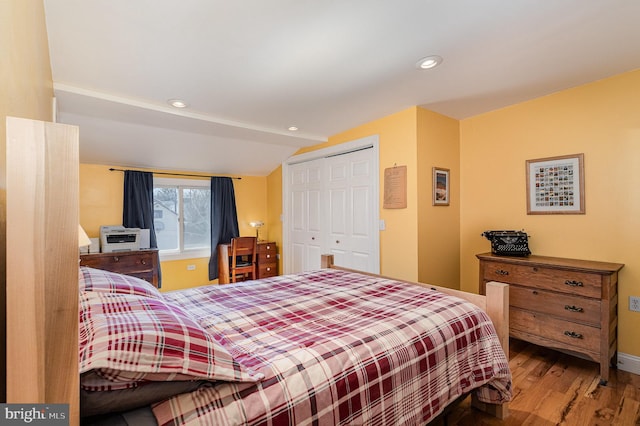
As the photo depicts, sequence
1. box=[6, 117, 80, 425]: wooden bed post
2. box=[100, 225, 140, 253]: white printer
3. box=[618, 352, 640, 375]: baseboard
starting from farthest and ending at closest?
box=[100, 225, 140, 253]: white printer → box=[618, 352, 640, 375]: baseboard → box=[6, 117, 80, 425]: wooden bed post

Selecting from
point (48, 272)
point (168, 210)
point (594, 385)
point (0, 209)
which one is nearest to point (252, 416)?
point (48, 272)

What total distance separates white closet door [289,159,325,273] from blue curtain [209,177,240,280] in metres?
0.98

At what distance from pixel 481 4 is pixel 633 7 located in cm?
85

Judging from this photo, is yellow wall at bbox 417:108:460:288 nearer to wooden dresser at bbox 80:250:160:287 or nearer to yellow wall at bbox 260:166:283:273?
yellow wall at bbox 260:166:283:273

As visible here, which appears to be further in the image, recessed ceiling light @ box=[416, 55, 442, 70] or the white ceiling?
recessed ceiling light @ box=[416, 55, 442, 70]

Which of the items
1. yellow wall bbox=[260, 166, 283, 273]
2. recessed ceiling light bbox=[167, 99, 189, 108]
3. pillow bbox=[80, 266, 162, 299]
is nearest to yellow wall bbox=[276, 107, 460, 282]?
recessed ceiling light bbox=[167, 99, 189, 108]

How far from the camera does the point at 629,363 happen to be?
2.25 m

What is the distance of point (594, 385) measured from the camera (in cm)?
207

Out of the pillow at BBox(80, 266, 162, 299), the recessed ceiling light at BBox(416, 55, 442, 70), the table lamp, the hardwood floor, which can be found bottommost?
the hardwood floor

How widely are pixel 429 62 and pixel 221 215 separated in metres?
3.65

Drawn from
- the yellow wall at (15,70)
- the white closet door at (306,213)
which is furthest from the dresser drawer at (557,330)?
the yellow wall at (15,70)

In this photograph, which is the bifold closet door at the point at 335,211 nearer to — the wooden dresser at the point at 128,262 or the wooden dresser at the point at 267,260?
the wooden dresser at the point at 267,260

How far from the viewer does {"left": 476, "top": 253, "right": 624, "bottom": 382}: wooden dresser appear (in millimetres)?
2098

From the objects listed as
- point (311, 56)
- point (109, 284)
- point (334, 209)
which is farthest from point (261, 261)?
point (109, 284)
